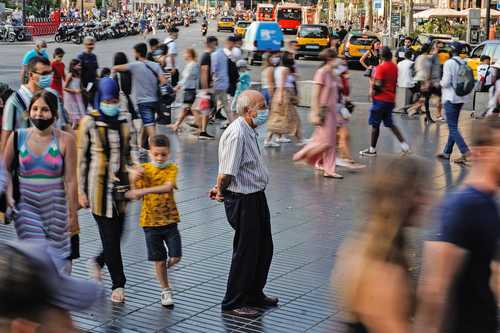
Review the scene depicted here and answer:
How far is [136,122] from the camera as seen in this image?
16.5 m

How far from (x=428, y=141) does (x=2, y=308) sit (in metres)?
14.1

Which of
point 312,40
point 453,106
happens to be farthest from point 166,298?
point 312,40

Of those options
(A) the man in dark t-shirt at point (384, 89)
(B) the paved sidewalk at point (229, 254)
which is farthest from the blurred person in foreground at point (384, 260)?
(A) the man in dark t-shirt at point (384, 89)

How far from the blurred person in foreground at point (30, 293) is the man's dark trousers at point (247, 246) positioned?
4.03 meters

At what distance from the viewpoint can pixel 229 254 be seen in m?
8.59

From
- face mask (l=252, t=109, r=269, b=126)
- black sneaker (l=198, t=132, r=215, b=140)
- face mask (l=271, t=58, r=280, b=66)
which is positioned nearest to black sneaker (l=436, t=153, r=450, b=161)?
face mask (l=271, t=58, r=280, b=66)

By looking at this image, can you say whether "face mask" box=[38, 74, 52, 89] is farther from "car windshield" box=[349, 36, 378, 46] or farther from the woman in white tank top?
"car windshield" box=[349, 36, 378, 46]

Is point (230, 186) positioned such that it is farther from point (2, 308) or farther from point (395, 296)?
point (2, 308)

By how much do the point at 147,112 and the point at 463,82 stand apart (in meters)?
4.62

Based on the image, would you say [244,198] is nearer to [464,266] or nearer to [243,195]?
[243,195]

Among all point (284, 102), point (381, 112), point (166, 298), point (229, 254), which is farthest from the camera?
point (284, 102)

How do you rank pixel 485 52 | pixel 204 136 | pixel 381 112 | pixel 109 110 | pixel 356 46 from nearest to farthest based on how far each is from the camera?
1. pixel 109 110
2. pixel 381 112
3. pixel 204 136
4. pixel 485 52
5. pixel 356 46

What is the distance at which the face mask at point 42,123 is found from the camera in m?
6.05

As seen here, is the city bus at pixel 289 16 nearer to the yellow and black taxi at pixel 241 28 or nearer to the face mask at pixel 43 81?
the yellow and black taxi at pixel 241 28
